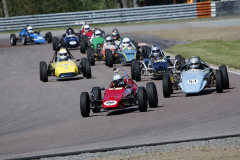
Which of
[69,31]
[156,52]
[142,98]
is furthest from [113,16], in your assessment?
[142,98]

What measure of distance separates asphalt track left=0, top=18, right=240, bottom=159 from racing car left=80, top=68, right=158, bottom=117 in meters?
0.26

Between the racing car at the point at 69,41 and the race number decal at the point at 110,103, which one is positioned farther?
the racing car at the point at 69,41

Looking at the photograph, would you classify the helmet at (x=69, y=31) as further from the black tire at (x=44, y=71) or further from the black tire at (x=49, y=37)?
the black tire at (x=44, y=71)

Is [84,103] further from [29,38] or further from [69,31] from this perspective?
[29,38]

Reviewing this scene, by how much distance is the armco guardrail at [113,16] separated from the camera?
47.8 meters

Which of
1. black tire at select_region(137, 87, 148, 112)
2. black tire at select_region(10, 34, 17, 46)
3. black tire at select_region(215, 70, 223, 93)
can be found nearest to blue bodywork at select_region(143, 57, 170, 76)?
black tire at select_region(215, 70, 223, 93)

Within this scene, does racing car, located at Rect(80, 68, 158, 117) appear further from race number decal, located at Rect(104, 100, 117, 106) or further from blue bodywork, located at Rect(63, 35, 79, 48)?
blue bodywork, located at Rect(63, 35, 79, 48)

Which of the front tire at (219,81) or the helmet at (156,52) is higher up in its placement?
the helmet at (156,52)

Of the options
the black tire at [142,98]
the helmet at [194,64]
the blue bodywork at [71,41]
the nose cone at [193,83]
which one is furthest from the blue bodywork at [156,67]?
the blue bodywork at [71,41]

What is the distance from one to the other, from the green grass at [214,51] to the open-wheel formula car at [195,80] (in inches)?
252

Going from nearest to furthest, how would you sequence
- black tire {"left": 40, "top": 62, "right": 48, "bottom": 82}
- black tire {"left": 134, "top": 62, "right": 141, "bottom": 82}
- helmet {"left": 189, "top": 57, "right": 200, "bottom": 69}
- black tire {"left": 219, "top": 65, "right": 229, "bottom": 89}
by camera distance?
1. black tire {"left": 219, "top": 65, "right": 229, "bottom": 89}
2. helmet {"left": 189, "top": 57, "right": 200, "bottom": 69}
3. black tire {"left": 134, "top": 62, "right": 141, "bottom": 82}
4. black tire {"left": 40, "top": 62, "right": 48, "bottom": 82}

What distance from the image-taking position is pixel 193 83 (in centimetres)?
1708

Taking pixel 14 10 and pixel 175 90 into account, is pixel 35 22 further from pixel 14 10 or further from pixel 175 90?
pixel 14 10

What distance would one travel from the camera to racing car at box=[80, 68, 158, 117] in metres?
15.0
